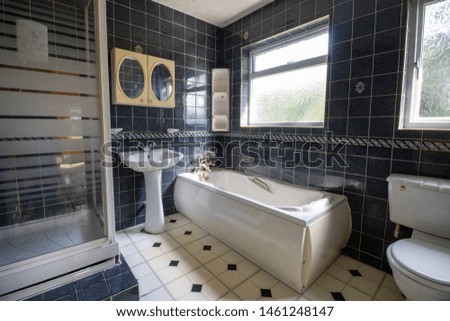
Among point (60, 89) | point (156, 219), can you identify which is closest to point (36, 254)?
point (156, 219)

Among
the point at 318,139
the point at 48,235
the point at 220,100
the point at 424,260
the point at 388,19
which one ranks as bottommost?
the point at 48,235

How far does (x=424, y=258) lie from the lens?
122 cm

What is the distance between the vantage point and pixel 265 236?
1.62 meters

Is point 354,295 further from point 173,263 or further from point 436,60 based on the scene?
point 436,60

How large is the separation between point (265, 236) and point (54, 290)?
1414 mm

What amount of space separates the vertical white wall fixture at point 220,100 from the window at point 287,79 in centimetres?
25

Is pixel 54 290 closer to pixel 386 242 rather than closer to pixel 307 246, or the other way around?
pixel 307 246

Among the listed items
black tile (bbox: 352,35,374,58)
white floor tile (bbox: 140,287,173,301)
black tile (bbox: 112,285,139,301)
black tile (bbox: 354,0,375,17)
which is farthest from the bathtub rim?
black tile (bbox: 354,0,375,17)

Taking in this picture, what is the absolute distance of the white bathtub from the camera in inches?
57.7

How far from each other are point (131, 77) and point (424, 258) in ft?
9.13

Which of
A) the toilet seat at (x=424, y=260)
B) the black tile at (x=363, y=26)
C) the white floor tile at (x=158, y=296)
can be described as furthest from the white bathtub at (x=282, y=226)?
the black tile at (x=363, y=26)

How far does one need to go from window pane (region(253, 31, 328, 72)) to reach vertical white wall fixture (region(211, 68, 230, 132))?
44 centimetres

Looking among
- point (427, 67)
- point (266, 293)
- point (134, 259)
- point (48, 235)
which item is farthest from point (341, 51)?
point (48, 235)

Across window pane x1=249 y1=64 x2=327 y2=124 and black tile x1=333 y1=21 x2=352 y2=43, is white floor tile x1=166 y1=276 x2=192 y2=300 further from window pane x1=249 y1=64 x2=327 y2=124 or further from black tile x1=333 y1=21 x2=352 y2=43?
black tile x1=333 y1=21 x2=352 y2=43
